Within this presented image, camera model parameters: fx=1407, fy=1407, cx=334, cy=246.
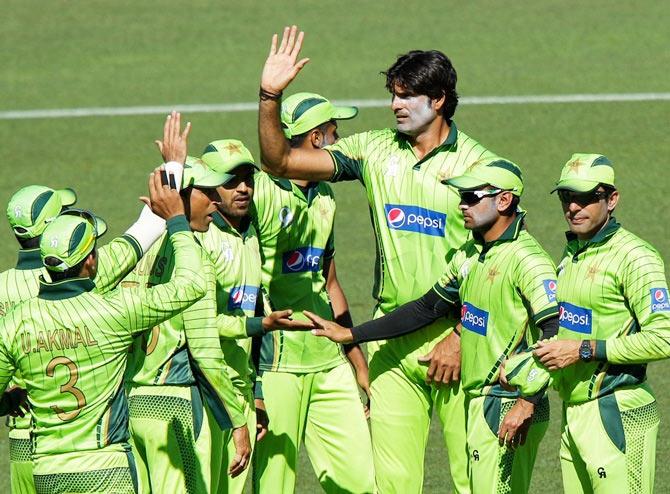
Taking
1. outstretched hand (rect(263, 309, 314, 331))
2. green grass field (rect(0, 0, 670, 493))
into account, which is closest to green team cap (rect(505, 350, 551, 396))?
outstretched hand (rect(263, 309, 314, 331))

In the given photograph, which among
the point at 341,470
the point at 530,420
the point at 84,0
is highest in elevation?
the point at 84,0

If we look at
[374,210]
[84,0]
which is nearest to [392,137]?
[374,210]

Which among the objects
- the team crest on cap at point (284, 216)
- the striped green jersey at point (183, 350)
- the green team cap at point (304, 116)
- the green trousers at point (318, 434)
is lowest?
the green trousers at point (318, 434)

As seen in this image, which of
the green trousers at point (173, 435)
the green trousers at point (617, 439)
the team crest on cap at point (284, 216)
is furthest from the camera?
the team crest on cap at point (284, 216)

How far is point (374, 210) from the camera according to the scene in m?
7.78

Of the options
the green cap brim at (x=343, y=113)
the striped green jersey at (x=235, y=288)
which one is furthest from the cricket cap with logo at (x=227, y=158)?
the green cap brim at (x=343, y=113)

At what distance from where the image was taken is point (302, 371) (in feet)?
26.9

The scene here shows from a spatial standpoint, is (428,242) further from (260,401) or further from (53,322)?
(53,322)

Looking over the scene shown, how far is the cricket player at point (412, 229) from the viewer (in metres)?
7.57

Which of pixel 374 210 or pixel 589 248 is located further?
pixel 374 210

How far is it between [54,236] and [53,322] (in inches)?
15.3

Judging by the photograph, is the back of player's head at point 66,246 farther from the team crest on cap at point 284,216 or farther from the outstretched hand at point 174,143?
the team crest on cap at point 284,216

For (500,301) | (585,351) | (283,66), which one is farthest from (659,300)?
(283,66)

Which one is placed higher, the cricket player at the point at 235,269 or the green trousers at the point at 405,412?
the cricket player at the point at 235,269
